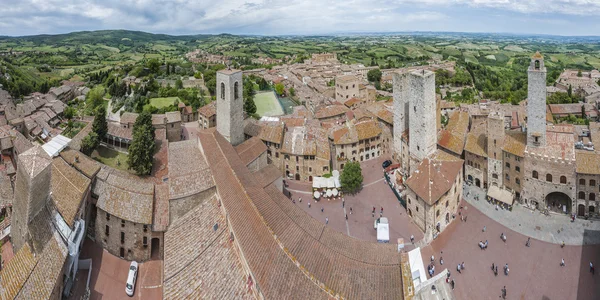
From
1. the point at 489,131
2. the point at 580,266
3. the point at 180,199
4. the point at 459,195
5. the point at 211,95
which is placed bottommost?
the point at 580,266

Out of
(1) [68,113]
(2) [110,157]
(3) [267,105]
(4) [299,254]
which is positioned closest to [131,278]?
(4) [299,254]

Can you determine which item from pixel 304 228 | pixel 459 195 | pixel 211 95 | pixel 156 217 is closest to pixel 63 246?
pixel 156 217

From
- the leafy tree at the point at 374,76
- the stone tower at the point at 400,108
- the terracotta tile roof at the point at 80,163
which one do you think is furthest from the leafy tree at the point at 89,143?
the leafy tree at the point at 374,76

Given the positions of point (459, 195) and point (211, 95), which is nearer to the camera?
point (459, 195)

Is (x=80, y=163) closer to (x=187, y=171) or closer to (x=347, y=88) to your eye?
(x=187, y=171)

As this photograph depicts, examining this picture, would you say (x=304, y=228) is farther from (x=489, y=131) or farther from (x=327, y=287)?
(x=489, y=131)

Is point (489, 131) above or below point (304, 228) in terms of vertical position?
above
